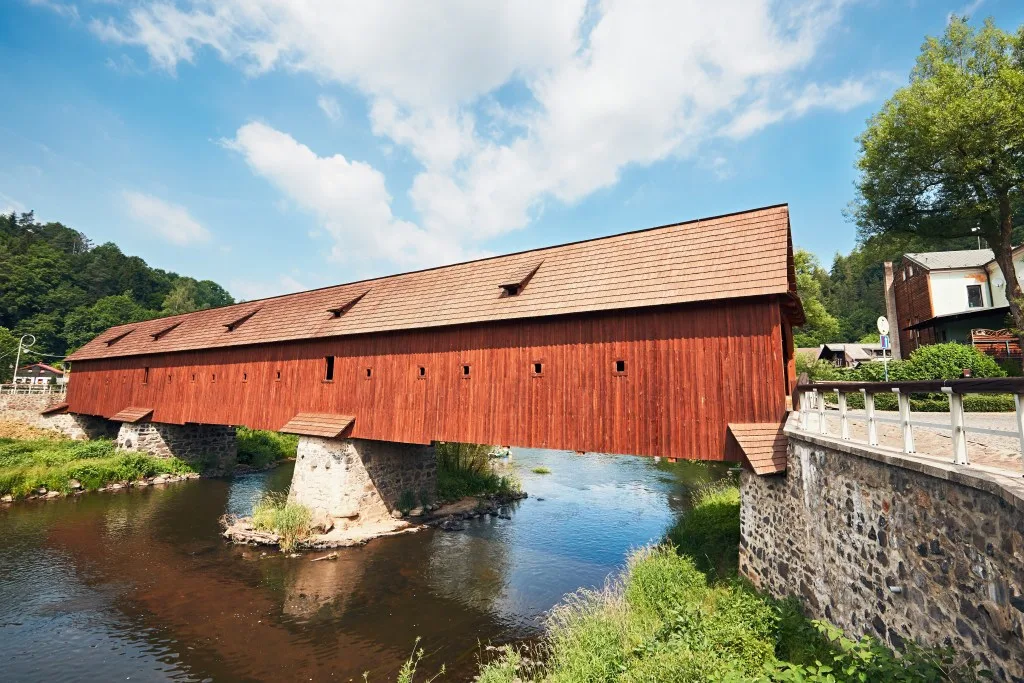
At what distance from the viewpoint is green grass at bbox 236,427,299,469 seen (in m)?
27.8

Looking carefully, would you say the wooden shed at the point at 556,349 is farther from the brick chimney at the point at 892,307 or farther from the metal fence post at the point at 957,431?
the brick chimney at the point at 892,307

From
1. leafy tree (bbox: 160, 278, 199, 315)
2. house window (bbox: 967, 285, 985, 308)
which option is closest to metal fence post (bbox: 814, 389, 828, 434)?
house window (bbox: 967, 285, 985, 308)

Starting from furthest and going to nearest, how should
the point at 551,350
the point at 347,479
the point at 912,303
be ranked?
the point at 912,303
the point at 347,479
the point at 551,350

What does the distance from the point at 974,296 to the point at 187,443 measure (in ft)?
151

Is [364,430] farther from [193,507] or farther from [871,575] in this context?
[871,575]

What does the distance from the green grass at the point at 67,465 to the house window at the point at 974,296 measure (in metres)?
45.3

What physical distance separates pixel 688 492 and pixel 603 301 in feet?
44.5

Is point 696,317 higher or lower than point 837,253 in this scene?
lower

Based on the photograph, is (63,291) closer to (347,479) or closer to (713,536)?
(347,479)

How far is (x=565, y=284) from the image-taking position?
12.8 metres

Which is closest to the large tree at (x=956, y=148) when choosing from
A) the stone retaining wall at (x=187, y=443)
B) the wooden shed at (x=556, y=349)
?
the wooden shed at (x=556, y=349)

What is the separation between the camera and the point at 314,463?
52.0 ft

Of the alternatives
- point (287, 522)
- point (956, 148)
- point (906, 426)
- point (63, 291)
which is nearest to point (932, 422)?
point (906, 426)

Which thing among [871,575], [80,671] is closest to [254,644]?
[80,671]
